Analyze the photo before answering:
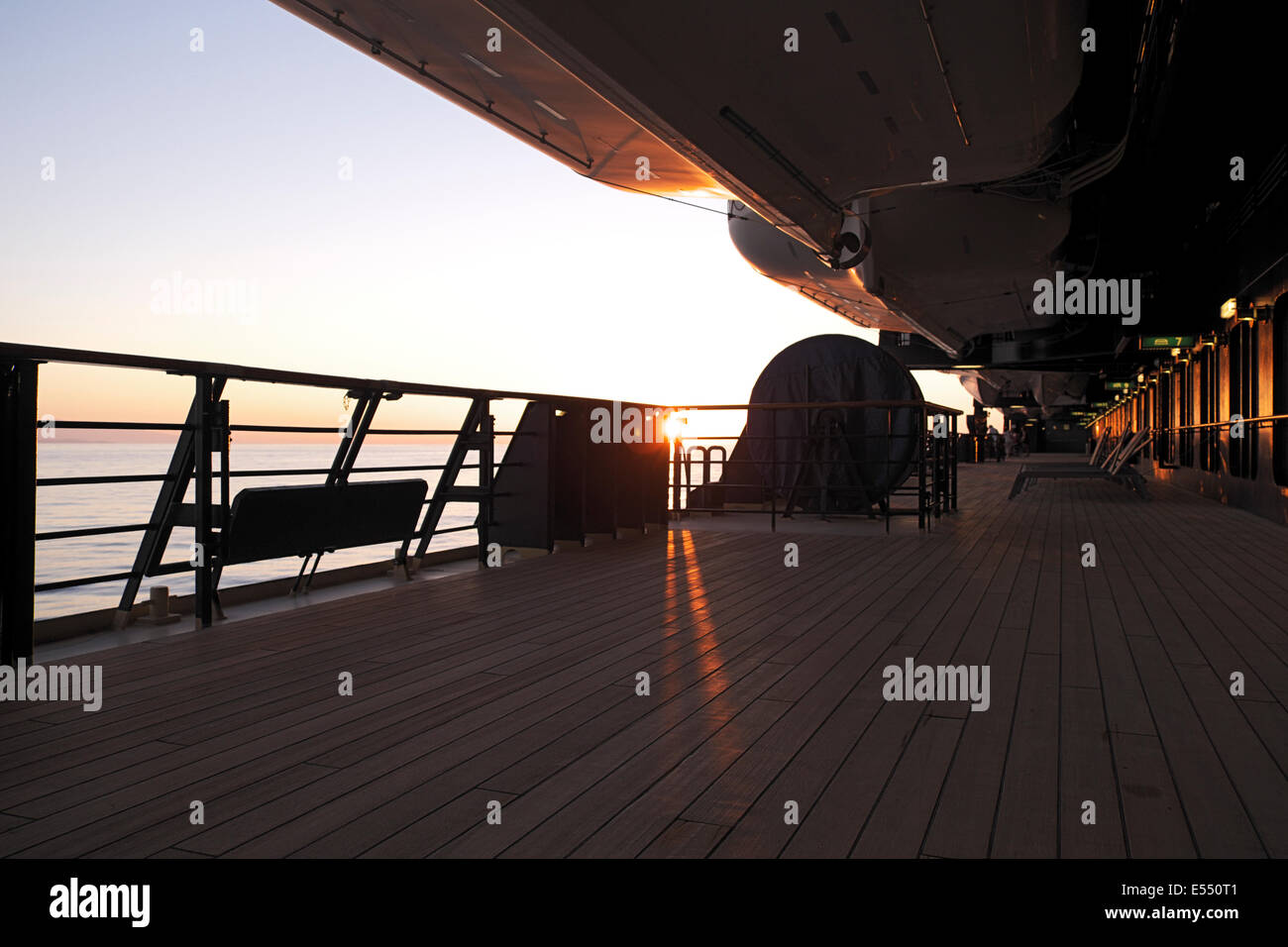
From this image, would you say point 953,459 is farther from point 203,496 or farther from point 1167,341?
point 203,496

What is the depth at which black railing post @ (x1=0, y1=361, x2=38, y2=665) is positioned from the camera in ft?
8.58

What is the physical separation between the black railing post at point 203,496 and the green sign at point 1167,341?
45.8ft

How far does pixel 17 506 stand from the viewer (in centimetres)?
265

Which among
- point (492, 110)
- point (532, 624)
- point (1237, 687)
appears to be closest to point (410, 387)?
point (532, 624)

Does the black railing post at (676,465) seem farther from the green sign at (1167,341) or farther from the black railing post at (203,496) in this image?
the green sign at (1167,341)

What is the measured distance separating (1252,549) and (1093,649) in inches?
164

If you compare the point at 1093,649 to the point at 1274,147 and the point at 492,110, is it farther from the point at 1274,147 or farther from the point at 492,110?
the point at 1274,147

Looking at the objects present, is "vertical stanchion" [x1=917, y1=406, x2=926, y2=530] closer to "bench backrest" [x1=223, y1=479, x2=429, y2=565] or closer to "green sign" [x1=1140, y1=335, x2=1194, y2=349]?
"bench backrest" [x1=223, y1=479, x2=429, y2=565]

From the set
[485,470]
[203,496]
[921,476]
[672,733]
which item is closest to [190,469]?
[203,496]

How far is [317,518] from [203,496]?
24.4 inches

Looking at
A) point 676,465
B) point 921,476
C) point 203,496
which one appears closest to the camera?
point 203,496

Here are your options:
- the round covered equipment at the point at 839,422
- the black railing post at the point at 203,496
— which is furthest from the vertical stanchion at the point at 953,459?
the black railing post at the point at 203,496

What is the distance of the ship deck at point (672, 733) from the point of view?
1711mm

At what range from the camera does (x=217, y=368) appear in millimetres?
3588
